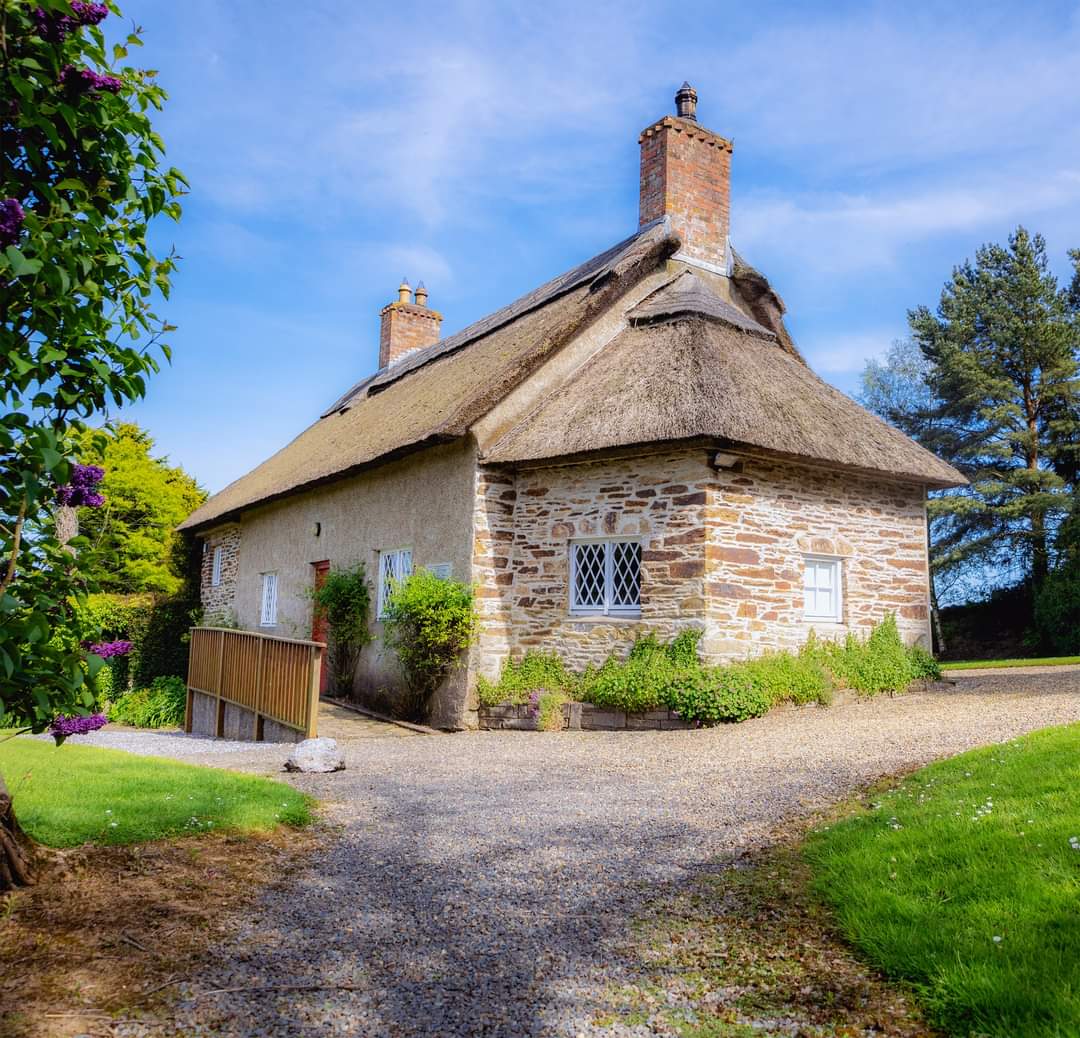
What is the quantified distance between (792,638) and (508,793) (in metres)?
5.44

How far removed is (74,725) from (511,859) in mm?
2361

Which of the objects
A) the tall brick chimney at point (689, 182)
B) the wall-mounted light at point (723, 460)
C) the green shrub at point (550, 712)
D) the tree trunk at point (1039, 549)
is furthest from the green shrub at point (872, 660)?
the tree trunk at point (1039, 549)

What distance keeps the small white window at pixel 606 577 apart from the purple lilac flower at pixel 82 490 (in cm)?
769

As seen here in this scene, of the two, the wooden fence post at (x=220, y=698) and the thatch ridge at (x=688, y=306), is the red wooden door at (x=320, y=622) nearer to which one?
the wooden fence post at (x=220, y=698)

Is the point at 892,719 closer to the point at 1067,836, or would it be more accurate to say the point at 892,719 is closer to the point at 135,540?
the point at 1067,836

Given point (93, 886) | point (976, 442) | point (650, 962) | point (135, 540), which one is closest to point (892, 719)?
point (650, 962)

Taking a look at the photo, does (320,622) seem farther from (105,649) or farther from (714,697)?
(105,649)

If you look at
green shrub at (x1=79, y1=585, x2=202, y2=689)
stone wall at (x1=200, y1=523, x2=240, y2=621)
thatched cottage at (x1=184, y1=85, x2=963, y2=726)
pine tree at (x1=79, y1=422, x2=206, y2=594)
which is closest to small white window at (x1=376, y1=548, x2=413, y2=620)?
thatched cottage at (x1=184, y1=85, x2=963, y2=726)

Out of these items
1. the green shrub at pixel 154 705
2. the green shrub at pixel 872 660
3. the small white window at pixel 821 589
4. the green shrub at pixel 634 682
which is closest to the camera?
the green shrub at pixel 634 682

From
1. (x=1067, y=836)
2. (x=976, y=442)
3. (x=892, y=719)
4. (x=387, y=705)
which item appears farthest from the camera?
(x=976, y=442)

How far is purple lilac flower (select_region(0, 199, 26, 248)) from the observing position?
284 cm

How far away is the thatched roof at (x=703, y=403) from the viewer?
1048 cm

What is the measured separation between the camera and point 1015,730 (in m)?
7.66

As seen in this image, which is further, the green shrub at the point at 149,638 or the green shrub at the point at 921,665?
the green shrub at the point at 149,638
